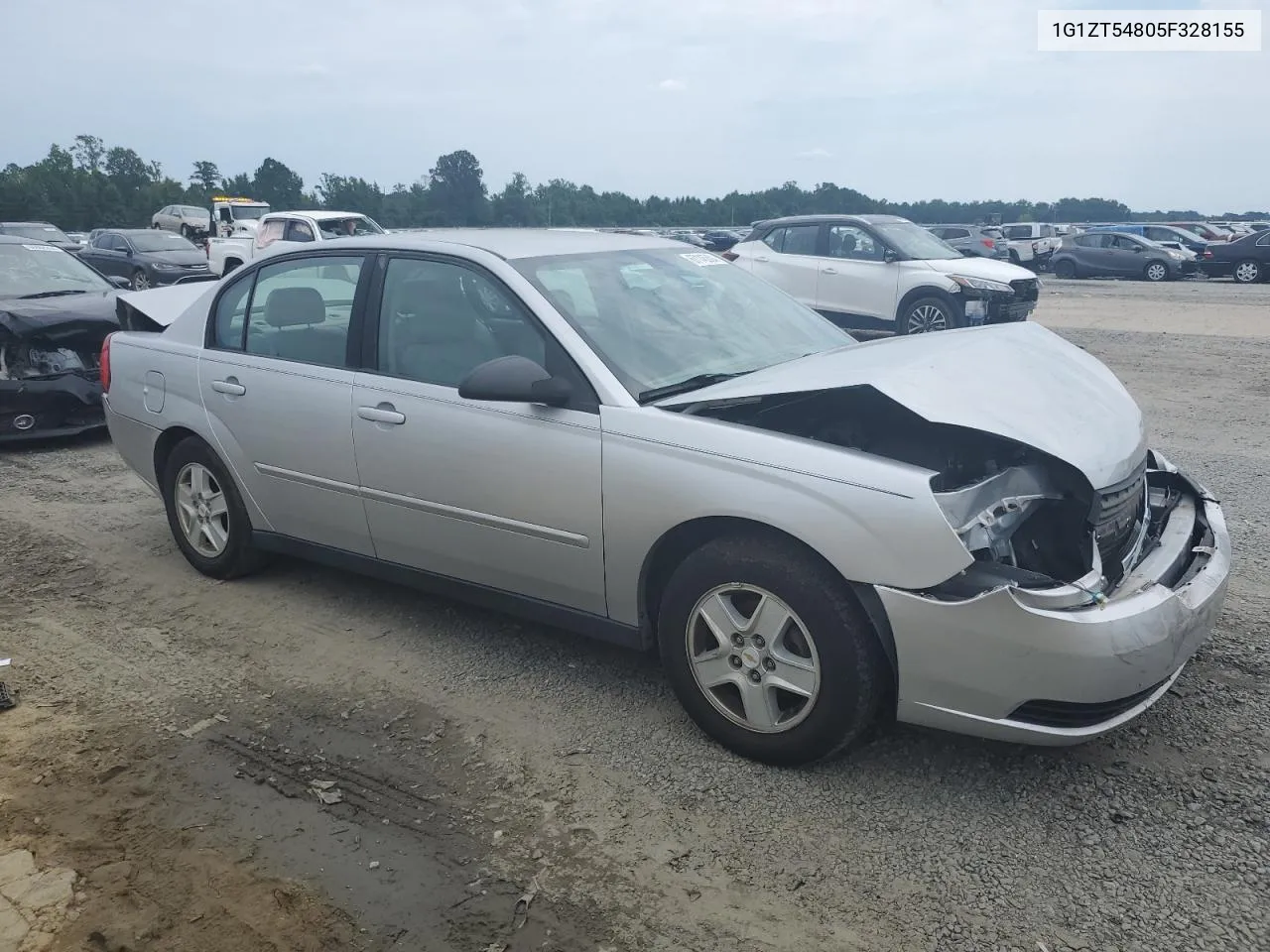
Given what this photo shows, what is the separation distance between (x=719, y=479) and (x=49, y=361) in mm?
6762

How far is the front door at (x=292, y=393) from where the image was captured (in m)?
4.22

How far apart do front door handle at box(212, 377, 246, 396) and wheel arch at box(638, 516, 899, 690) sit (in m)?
2.28

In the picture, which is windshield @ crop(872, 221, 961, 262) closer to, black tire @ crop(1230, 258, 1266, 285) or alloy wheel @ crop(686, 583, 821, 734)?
alloy wheel @ crop(686, 583, 821, 734)

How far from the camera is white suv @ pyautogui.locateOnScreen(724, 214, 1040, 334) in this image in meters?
12.8

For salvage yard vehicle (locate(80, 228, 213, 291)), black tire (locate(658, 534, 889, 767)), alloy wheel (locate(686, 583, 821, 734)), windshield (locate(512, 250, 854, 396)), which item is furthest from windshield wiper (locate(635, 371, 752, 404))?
salvage yard vehicle (locate(80, 228, 213, 291))

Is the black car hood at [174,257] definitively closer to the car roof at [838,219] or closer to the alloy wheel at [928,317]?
the car roof at [838,219]

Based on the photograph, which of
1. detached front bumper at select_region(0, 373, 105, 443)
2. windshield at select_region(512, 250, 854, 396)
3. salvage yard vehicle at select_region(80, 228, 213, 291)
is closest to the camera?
windshield at select_region(512, 250, 854, 396)

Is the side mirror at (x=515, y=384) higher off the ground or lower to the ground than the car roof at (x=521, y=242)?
lower

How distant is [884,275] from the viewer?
13.0 meters

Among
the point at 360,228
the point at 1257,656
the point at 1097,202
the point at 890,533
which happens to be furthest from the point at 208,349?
the point at 1097,202

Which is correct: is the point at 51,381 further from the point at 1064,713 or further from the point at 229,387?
the point at 1064,713

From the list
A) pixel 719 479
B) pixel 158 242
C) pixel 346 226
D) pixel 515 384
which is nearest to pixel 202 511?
pixel 515 384

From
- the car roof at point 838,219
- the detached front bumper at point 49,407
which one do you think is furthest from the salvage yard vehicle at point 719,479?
the car roof at point 838,219

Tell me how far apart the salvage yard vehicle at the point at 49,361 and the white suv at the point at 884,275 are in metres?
8.29
